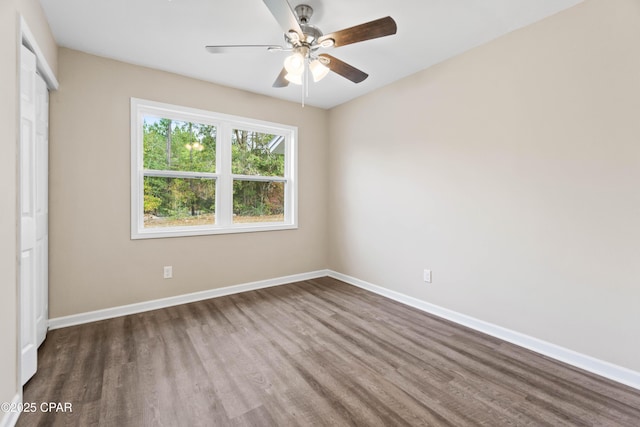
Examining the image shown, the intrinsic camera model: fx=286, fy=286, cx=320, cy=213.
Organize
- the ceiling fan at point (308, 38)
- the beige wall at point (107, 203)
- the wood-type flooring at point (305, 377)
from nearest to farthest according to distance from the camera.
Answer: the wood-type flooring at point (305, 377) → the ceiling fan at point (308, 38) → the beige wall at point (107, 203)

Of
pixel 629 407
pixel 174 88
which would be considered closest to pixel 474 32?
pixel 629 407

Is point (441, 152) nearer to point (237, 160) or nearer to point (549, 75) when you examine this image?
point (549, 75)

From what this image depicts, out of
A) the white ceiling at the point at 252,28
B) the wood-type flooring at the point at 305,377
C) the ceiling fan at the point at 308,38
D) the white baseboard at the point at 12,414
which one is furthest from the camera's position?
the white ceiling at the point at 252,28

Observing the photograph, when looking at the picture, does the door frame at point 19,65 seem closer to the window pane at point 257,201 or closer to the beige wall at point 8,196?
the beige wall at point 8,196

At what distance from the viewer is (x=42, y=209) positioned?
7.79 feet

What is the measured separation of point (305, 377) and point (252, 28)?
2749 mm

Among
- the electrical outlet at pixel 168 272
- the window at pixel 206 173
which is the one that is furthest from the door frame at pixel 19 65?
the electrical outlet at pixel 168 272

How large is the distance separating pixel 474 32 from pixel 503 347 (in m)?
2.66

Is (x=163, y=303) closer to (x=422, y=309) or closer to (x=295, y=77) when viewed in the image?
(x=295, y=77)

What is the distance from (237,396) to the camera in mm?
1775

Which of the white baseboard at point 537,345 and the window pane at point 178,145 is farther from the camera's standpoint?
the window pane at point 178,145

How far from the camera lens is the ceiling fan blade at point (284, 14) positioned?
165cm

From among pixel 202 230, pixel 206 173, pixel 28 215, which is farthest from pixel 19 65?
pixel 202 230

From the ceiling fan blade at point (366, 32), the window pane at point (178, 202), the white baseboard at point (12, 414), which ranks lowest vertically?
the white baseboard at point (12, 414)
